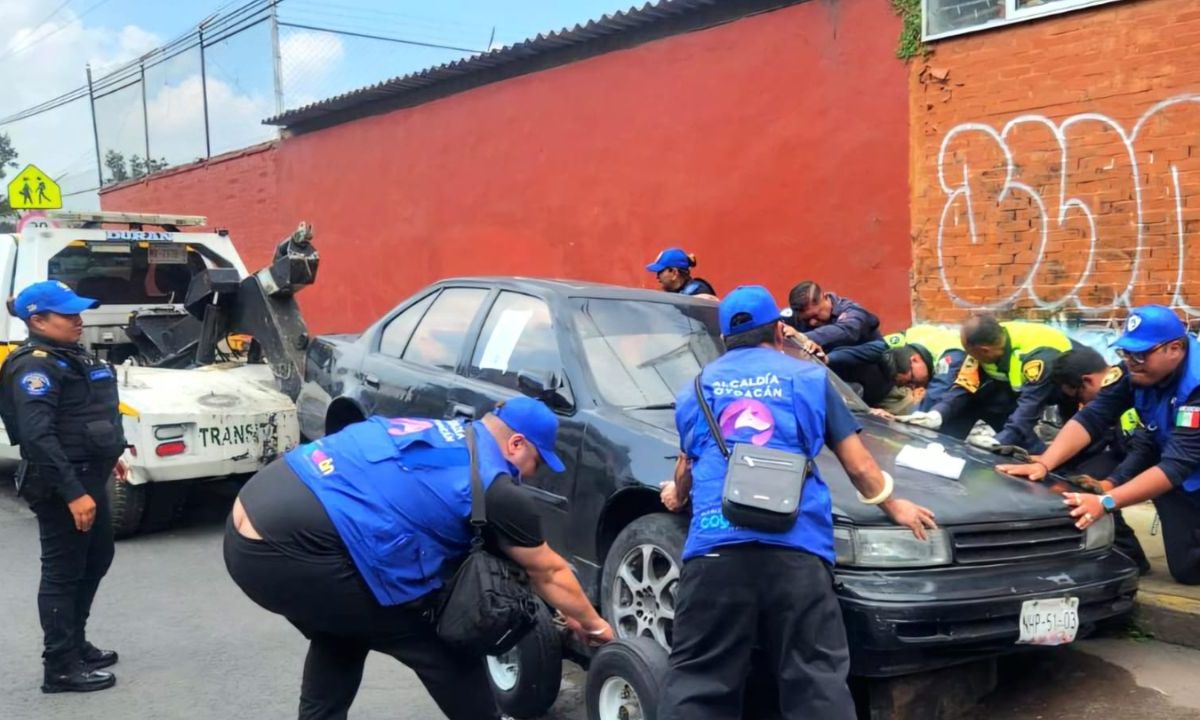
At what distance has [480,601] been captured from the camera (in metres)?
2.57

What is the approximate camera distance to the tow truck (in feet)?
20.9

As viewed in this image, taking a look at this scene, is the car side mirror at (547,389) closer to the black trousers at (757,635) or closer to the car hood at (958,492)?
the car hood at (958,492)

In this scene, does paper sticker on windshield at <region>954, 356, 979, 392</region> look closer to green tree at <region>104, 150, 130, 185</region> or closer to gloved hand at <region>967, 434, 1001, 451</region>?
gloved hand at <region>967, 434, 1001, 451</region>

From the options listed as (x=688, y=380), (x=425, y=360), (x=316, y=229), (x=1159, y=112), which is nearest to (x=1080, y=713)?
(x=688, y=380)

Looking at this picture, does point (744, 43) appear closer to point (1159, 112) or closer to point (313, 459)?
point (1159, 112)

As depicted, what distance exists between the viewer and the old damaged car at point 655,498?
10.5 ft

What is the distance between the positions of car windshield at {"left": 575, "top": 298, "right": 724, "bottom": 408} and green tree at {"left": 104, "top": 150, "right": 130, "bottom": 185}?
688 inches

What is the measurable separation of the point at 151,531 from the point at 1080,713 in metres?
5.88

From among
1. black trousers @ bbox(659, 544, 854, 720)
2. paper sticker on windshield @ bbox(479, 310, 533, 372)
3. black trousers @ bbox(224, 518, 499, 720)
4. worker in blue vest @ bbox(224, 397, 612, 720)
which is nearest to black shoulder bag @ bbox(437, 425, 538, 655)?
worker in blue vest @ bbox(224, 397, 612, 720)

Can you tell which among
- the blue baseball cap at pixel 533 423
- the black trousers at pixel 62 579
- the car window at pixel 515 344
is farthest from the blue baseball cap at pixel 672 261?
the blue baseball cap at pixel 533 423

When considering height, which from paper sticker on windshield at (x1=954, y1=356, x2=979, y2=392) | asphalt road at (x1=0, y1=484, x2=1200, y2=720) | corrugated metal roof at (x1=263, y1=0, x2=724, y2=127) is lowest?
asphalt road at (x1=0, y1=484, x2=1200, y2=720)

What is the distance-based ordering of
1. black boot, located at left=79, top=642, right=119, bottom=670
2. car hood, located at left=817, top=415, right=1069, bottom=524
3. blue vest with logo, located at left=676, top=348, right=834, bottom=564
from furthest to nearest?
1. black boot, located at left=79, top=642, right=119, bottom=670
2. car hood, located at left=817, top=415, right=1069, bottom=524
3. blue vest with logo, located at left=676, top=348, right=834, bottom=564

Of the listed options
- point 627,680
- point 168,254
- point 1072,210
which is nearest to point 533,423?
point 627,680

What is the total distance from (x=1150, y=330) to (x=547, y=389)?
8.29 ft
